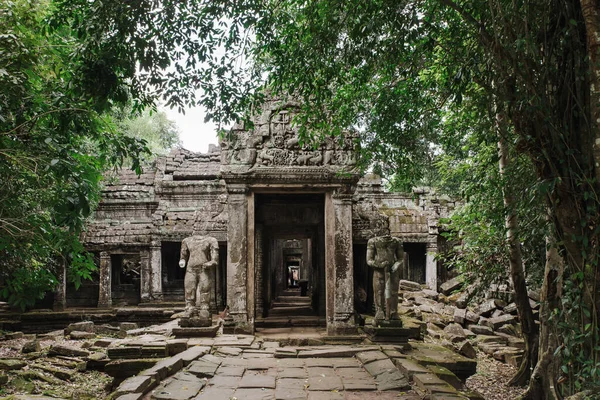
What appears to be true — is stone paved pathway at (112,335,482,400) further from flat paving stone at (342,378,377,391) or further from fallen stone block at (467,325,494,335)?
fallen stone block at (467,325,494,335)

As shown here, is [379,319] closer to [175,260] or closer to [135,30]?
[135,30]

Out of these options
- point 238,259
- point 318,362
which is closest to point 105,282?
point 238,259

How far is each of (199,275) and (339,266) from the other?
8.53 feet

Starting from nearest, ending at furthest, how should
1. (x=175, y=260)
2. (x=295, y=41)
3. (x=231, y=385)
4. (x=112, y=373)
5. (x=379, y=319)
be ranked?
1. (x=231, y=385)
2. (x=295, y=41)
3. (x=112, y=373)
4. (x=379, y=319)
5. (x=175, y=260)

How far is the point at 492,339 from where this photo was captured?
11.1m

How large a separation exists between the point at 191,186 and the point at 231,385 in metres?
12.1

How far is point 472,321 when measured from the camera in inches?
488

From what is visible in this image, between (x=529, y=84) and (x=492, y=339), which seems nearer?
(x=529, y=84)

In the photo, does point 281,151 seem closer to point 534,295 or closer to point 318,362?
point 318,362

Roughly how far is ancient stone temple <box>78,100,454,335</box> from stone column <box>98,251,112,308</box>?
0.03m

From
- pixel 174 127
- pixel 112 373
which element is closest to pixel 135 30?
pixel 112 373

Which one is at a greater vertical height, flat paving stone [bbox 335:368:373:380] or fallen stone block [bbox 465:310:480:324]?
flat paving stone [bbox 335:368:373:380]

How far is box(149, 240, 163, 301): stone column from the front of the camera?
50.5ft

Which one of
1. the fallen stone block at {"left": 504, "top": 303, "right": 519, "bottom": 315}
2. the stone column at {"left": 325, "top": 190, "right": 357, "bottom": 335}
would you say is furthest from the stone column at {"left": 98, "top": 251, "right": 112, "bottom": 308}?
the fallen stone block at {"left": 504, "top": 303, "right": 519, "bottom": 315}
